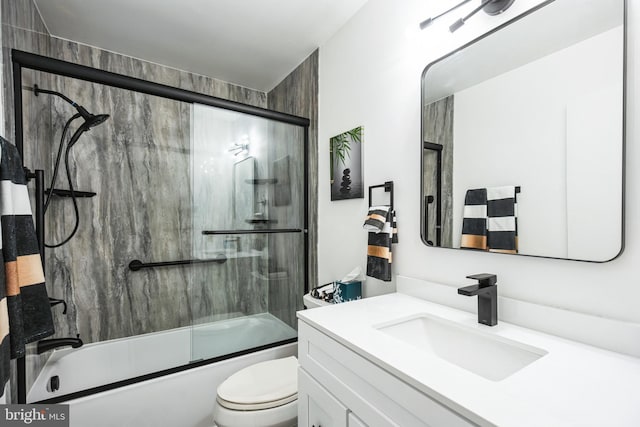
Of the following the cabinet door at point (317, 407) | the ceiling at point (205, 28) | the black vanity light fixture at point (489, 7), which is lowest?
the cabinet door at point (317, 407)

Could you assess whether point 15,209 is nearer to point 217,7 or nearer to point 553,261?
point 217,7

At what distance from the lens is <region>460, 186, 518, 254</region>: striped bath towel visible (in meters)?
0.98

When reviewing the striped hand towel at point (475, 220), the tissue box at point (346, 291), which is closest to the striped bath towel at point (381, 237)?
the tissue box at point (346, 291)

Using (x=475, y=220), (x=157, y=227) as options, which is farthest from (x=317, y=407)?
(x=157, y=227)

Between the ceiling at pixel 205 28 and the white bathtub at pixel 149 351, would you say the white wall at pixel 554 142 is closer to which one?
the ceiling at pixel 205 28

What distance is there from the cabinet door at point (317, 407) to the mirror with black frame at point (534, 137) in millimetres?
725

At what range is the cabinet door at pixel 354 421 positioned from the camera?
78 centimetres

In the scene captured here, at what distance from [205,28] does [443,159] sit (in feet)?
5.75

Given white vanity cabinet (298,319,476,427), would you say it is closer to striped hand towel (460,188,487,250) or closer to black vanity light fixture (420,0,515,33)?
striped hand towel (460,188,487,250)

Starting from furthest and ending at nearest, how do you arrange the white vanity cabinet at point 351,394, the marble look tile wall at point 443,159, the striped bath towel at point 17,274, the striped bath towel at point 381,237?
the striped bath towel at point 381,237 < the marble look tile wall at point 443,159 < the striped bath towel at point 17,274 < the white vanity cabinet at point 351,394

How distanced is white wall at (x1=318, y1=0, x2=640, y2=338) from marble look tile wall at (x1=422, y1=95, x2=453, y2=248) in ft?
0.20

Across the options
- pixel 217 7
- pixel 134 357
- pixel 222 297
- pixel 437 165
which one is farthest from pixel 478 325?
pixel 134 357

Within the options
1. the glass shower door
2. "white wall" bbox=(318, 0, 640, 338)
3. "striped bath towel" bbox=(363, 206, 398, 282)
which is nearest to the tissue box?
"white wall" bbox=(318, 0, 640, 338)

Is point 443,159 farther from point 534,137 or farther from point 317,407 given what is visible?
point 317,407
